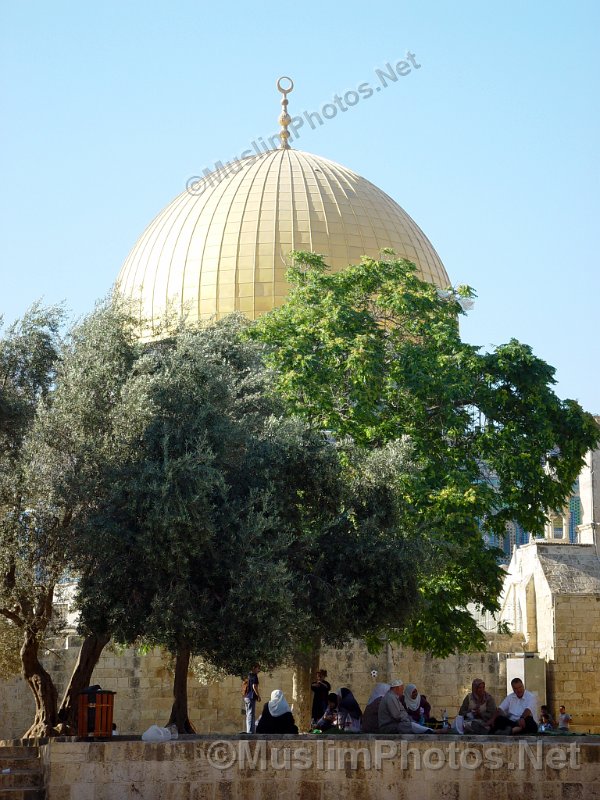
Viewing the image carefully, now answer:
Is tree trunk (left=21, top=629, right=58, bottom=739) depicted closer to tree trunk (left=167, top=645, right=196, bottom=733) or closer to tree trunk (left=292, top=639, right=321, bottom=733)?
tree trunk (left=167, top=645, right=196, bottom=733)

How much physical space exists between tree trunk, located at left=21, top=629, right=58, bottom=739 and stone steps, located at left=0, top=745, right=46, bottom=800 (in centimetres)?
204

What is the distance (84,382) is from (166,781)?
18.0 ft

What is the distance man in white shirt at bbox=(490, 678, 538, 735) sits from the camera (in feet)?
44.5

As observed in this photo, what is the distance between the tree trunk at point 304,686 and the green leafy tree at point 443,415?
153 cm

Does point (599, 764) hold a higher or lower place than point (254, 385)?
lower

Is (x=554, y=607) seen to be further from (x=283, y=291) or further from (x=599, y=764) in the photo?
(x=599, y=764)

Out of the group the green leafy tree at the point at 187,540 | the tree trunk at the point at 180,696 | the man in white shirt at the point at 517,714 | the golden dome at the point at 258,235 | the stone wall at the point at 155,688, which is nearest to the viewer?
the man in white shirt at the point at 517,714

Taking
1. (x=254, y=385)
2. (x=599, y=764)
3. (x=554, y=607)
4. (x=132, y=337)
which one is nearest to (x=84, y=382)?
(x=132, y=337)

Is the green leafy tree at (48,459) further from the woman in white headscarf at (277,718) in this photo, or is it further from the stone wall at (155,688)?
the stone wall at (155,688)

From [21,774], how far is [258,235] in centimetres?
2097

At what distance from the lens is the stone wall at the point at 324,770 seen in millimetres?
12711

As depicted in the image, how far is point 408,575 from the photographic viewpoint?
16.3m

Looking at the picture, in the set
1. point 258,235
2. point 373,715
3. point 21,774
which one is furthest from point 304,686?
point 258,235

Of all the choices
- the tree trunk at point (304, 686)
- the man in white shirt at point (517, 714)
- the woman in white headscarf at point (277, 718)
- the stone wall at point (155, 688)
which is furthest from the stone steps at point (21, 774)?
the stone wall at point (155, 688)
